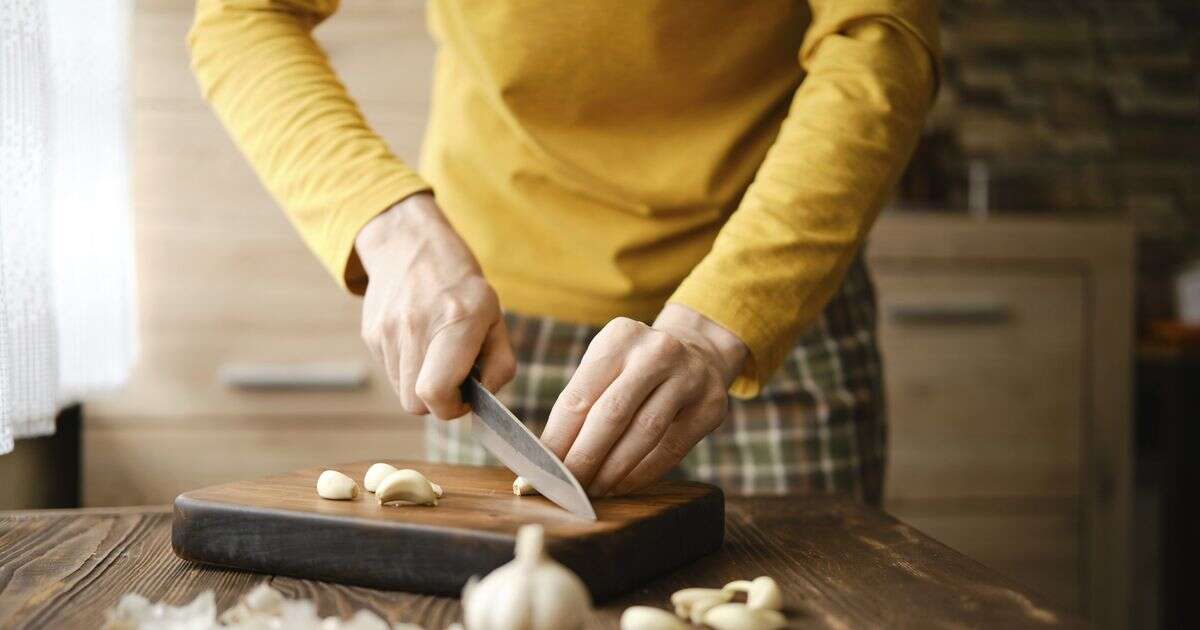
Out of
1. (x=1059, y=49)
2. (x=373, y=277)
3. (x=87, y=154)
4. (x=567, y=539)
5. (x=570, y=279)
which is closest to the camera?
(x=567, y=539)

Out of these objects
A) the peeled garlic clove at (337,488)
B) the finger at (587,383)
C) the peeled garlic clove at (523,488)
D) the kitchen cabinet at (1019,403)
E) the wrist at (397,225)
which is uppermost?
the wrist at (397,225)

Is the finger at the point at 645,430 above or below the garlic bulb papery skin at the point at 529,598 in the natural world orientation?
above

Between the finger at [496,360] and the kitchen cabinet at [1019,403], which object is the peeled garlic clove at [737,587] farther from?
the kitchen cabinet at [1019,403]

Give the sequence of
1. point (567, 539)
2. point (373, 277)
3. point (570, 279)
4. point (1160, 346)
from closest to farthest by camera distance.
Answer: point (567, 539)
point (373, 277)
point (570, 279)
point (1160, 346)

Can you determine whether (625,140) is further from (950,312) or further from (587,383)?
(950,312)

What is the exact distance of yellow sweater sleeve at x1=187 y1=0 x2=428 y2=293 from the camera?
2.34 ft

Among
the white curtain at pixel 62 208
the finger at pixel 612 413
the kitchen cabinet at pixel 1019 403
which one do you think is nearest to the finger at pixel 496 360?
the finger at pixel 612 413

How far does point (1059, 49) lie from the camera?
2127 mm

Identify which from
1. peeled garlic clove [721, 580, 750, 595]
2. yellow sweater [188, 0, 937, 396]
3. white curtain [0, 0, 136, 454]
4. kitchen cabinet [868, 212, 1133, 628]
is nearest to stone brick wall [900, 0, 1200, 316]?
kitchen cabinet [868, 212, 1133, 628]

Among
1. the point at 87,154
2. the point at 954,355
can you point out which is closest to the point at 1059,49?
the point at 954,355

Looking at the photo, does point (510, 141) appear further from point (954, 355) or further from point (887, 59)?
point (954, 355)

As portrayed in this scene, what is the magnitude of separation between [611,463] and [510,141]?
386 mm

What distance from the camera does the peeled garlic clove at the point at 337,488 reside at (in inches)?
23.4

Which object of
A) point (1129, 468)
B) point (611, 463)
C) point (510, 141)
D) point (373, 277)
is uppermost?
point (510, 141)
